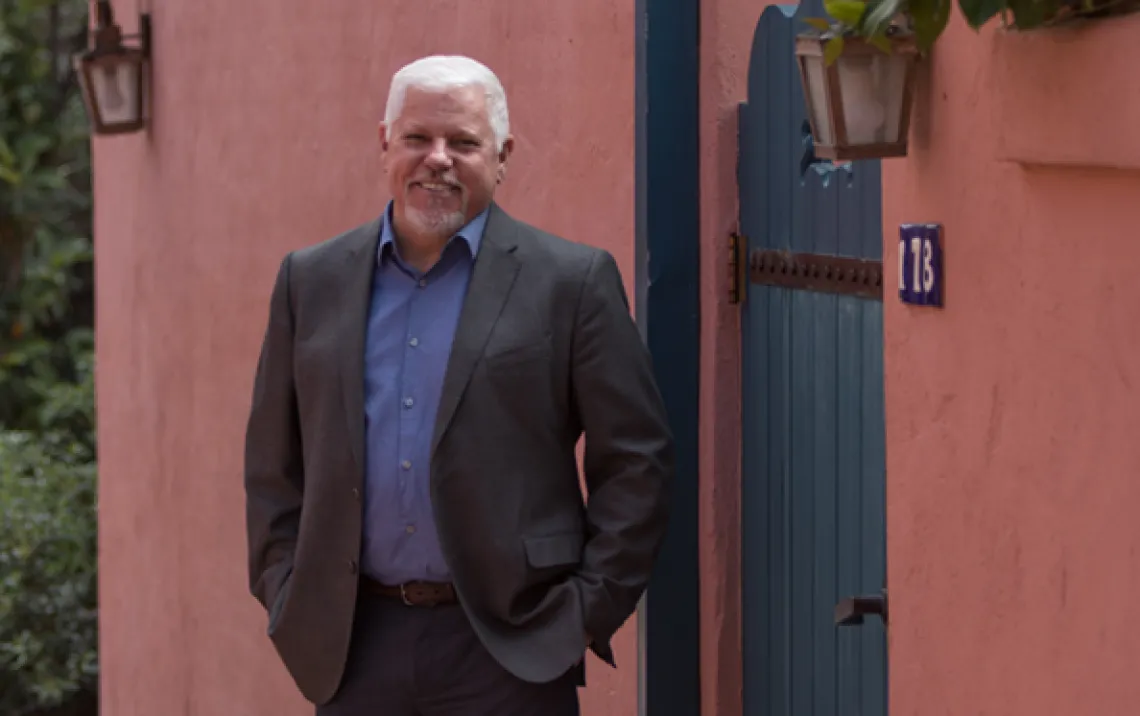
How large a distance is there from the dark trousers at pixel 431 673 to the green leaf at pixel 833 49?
1216mm

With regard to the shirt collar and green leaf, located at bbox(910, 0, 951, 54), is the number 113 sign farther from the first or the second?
the shirt collar

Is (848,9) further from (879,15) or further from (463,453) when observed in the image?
(463,453)

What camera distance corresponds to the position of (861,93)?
3227mm

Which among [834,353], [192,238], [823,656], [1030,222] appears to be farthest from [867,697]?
[192,238]

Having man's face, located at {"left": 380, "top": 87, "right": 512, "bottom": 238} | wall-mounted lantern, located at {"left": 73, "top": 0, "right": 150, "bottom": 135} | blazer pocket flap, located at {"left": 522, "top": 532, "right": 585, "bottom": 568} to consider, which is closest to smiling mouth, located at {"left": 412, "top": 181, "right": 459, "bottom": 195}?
man's face, located at {"left": 380, "top": 87, "right": 512, "bottom": 238}

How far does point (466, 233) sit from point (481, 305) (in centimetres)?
15

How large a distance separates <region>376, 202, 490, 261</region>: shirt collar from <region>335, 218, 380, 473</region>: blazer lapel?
0.06 ft

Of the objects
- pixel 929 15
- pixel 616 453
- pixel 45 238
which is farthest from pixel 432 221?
pixel 45 238

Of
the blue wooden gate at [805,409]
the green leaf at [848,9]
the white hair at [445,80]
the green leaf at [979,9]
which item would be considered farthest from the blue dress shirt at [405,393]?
the green leaf at [979,9]

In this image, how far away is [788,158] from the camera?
4266mm

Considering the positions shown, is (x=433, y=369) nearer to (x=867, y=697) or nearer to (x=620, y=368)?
(x=620, y=368)

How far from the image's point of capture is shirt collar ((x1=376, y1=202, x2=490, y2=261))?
150 inches

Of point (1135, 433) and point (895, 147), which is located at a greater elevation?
point (895, 147)

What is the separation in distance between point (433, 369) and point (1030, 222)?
1201 millimetres
